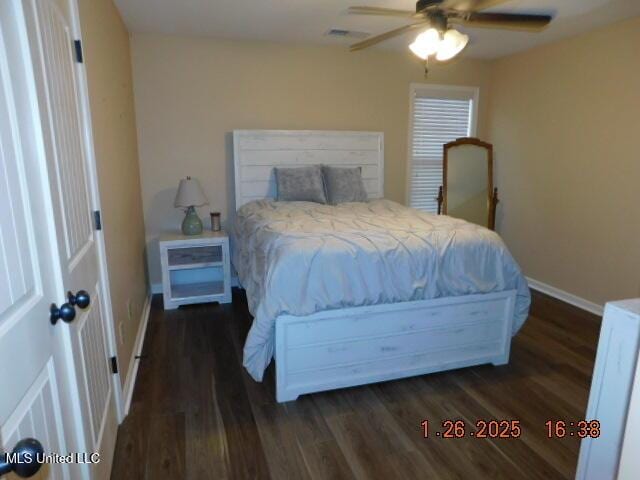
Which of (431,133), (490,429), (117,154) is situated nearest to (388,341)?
(490,429)

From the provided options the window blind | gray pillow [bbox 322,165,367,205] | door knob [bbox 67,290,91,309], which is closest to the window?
the window blind

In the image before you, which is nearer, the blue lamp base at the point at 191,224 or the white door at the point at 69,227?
the white door at the point at 69,227

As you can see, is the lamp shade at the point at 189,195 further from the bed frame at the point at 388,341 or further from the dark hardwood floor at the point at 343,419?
the bed frame at the point at 388,341

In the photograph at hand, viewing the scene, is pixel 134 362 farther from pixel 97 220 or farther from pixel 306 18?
pixel 306 18

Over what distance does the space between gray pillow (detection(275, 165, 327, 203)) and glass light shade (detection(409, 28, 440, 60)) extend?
1613 mm

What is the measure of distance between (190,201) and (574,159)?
11.3 ft

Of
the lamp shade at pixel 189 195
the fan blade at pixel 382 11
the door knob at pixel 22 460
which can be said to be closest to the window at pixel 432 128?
the fan blade at pixel 382 11

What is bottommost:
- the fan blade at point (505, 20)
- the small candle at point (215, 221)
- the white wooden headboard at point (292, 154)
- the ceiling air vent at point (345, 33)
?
the small candle at point (215, 221)

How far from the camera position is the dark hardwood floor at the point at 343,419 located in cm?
178

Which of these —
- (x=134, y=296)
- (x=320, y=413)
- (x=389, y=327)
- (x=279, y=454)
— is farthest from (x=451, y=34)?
(x=134, y=296)

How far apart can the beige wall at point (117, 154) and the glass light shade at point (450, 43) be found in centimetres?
188

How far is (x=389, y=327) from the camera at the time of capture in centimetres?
231

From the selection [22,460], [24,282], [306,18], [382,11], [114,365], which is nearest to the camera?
[22,460]

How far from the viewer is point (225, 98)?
3.79 metres
